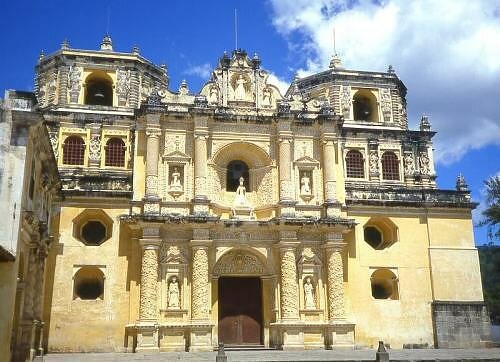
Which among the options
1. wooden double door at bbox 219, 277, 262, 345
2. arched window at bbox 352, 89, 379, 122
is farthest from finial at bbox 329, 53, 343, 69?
wooden double door at bbox 219, 277, 262, 345

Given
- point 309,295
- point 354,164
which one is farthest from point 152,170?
point 354,164

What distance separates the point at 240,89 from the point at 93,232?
1002 centimetres

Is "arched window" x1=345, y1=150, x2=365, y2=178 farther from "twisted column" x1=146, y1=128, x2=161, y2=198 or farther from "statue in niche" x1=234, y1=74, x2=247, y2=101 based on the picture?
"twisted column" x1=146, y1=128, x2=161, y2=198

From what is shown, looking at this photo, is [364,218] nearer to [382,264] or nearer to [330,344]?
[382,264]

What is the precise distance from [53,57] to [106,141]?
20.4 ft

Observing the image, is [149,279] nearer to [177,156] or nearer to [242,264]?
[242,264]

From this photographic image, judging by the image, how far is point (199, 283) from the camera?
2606cm

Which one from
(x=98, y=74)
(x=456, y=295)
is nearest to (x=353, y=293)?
(x=456, y=295)

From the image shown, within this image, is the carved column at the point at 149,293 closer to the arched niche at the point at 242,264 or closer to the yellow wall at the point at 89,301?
the yellow wall at the point at 89,301

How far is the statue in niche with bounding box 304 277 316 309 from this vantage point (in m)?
27.0

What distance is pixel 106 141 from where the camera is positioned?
101 feet

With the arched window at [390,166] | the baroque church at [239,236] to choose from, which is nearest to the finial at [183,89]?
the baroque church at [239,236]

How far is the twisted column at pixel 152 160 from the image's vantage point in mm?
27156

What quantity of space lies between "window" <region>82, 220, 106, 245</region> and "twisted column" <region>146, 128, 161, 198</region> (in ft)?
9.67
